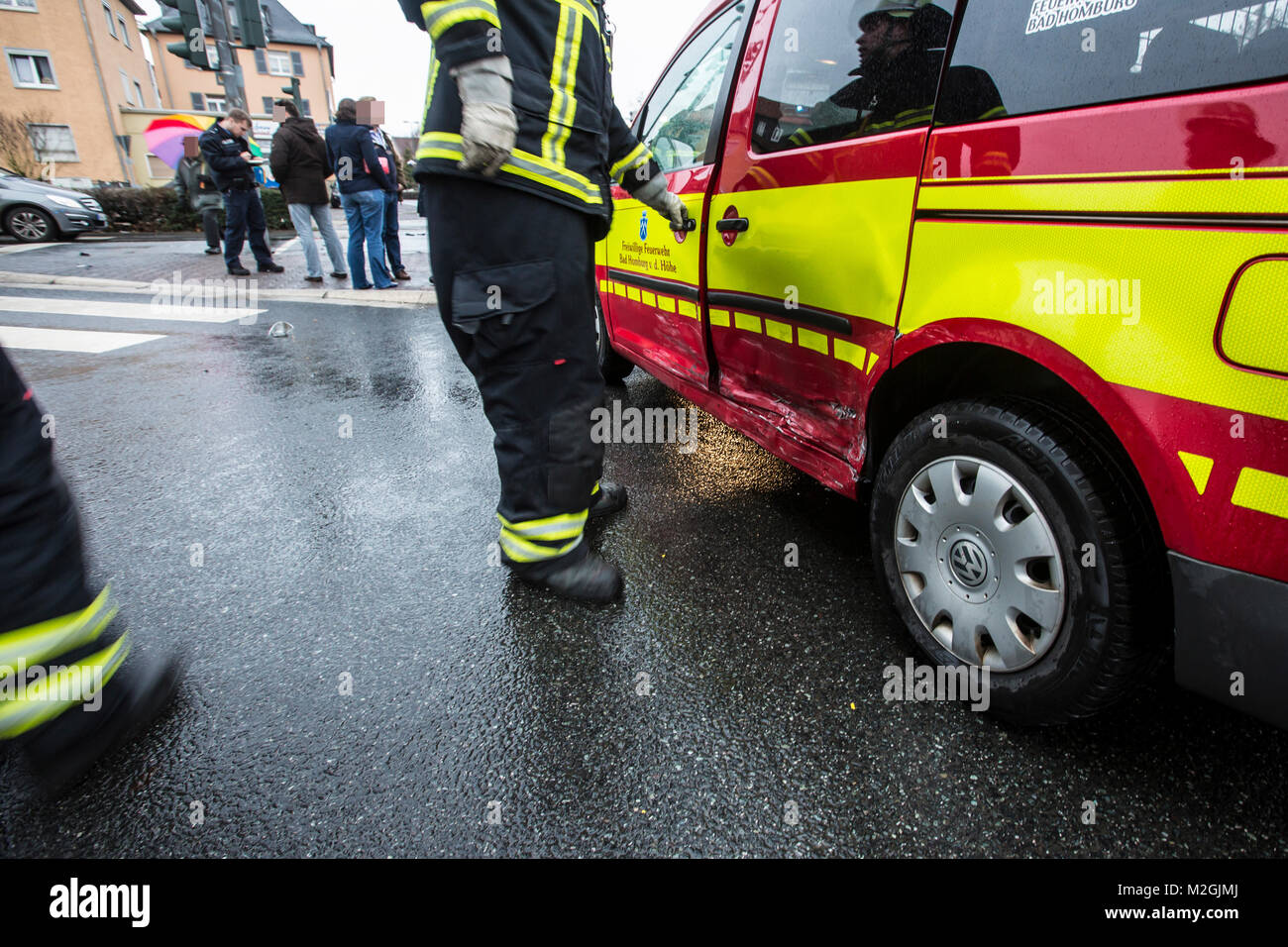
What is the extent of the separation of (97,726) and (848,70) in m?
2.30

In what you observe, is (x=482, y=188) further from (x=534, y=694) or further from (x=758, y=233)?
(x=534, y=694)

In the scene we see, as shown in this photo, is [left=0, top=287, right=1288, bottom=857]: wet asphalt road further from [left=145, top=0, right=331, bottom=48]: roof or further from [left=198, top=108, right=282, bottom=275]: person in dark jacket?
[left=145, top=0, right=331, bottom=48]: roof

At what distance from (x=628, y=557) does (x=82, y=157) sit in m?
37.1

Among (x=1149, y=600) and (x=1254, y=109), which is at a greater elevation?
(x=1254, y=109)

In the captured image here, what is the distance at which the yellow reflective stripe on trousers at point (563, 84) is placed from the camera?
1.67 m

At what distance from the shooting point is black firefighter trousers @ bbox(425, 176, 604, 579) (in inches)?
67.6

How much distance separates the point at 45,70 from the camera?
27312mm

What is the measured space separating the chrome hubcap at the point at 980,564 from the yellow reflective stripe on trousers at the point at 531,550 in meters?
0.93

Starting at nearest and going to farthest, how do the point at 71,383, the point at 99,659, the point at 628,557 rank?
the point at 99,659 < the point at 628,557 < the point at 71,383

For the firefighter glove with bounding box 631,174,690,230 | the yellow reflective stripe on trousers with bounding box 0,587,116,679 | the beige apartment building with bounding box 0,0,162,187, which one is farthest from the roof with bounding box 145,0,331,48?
the yellow reflective stripe on trousers with bounding box 0,587,116,679

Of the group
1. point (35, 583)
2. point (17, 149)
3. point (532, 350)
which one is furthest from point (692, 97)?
point (17, 149)

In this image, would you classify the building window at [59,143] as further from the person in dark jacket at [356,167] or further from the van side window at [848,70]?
the van side window at [848,70]
